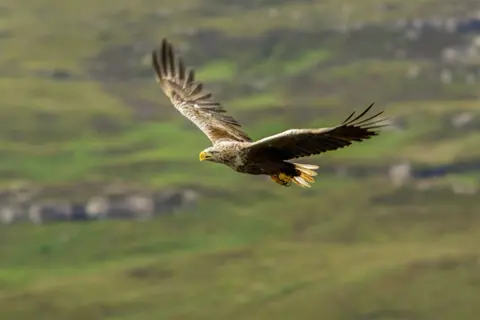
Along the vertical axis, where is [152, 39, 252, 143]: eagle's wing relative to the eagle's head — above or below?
above

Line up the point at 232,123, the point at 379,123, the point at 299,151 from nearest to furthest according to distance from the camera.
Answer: the point at 379,123 < the point at 299,151 < the point at 232,123

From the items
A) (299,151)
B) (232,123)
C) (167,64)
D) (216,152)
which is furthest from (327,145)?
(167,64)

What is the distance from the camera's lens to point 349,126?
2248cm

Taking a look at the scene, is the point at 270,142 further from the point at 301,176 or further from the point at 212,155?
the point at 212,155

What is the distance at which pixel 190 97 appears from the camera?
106 feet

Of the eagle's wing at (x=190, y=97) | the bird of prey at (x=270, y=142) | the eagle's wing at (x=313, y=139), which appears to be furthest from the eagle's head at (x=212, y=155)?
the eagle's wing at (x=190, y=97)

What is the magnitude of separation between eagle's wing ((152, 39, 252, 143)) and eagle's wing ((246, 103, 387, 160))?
437cm

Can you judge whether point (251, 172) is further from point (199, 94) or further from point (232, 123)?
point (199, 94)

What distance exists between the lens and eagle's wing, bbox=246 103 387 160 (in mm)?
22453

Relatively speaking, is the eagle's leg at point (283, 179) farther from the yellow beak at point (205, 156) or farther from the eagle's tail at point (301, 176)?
the yellow beak at point (205, 156)

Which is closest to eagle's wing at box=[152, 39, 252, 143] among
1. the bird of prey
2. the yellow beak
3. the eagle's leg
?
the bird of prey

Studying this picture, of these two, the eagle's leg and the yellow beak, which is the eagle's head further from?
the eagle's leg

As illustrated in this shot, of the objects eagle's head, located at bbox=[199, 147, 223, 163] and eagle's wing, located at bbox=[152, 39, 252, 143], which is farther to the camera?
eagle's wing, located at bbox=[152, 39, 252, 143]

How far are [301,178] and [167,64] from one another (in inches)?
308
